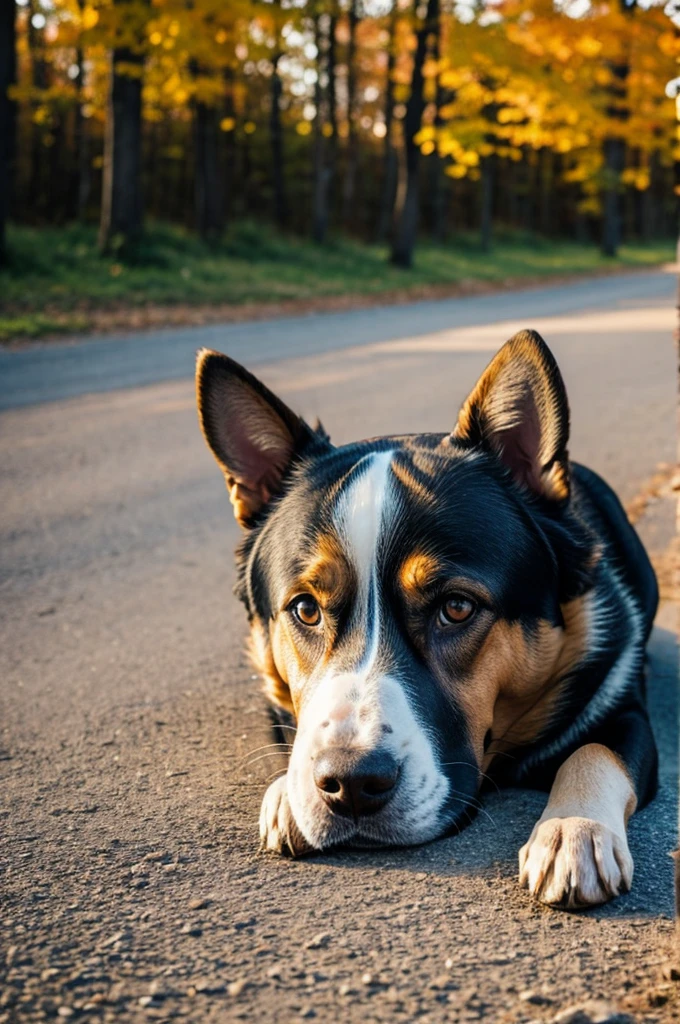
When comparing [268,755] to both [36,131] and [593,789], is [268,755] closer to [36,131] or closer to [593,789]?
[593,789]

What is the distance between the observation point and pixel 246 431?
369 cm

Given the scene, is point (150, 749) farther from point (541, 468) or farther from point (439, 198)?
point (439, 198)

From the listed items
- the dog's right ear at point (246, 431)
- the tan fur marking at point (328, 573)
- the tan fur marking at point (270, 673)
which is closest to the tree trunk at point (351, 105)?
the dog's right ear at point (246, 431)

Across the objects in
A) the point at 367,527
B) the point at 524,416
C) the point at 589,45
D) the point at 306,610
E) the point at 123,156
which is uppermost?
the point at 589,45

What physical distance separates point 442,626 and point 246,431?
1081mm

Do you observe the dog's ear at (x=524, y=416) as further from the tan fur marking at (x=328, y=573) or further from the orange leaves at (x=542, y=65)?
the orange leaves at (x=542, y=65)

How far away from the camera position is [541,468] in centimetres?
341

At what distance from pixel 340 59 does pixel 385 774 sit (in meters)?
43.6

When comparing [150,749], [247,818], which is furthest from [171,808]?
[150,749]

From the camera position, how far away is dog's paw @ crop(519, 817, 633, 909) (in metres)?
2.58

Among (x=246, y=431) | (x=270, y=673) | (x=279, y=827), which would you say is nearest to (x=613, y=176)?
(x=246, y=431)

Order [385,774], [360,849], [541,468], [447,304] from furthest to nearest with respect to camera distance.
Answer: [447,304]
[541,468]
[360,849]
[385,774]

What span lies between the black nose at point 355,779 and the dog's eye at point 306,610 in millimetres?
553

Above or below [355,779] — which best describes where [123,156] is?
above
